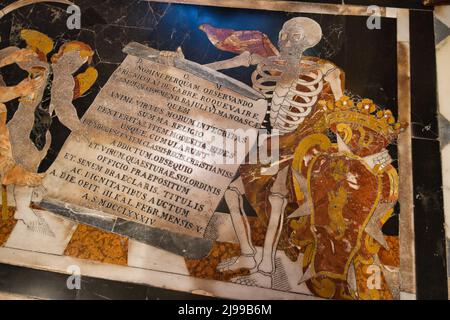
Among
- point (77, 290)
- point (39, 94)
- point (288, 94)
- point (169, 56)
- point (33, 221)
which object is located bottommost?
point (77, 290)

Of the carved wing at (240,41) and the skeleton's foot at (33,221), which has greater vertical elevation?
the carved wing at (240,41)

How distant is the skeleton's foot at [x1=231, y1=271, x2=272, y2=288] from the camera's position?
286cm

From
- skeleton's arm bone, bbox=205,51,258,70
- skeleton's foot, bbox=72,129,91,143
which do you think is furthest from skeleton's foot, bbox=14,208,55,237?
skeleton's arm bone, bbox=205,51,258,70

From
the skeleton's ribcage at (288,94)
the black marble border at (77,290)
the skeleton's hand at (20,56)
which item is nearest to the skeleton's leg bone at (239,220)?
the black marble border at (77,290)

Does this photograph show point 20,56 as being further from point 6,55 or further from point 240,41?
point 240,41

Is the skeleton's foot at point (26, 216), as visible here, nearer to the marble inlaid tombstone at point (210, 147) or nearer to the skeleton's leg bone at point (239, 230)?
the marble inlaid tombstone at point (210, 147)

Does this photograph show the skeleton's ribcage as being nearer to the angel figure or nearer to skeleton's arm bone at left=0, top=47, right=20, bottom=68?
the angel figure

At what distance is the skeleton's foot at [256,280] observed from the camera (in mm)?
2857

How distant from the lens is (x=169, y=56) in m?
3.51

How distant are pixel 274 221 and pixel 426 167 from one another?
120cm

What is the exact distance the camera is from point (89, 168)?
3.11 meters

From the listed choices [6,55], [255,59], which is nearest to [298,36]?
[255,59]

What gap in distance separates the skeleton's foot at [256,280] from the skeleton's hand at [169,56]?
1.75 meters

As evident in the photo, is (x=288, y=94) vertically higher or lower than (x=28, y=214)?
higher
